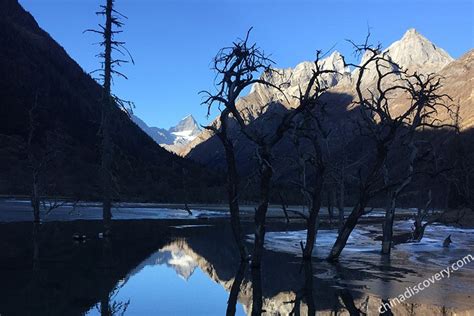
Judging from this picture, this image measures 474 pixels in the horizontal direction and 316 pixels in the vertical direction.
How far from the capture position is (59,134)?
142875 millimetres

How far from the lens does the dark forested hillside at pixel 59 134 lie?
12181 cm

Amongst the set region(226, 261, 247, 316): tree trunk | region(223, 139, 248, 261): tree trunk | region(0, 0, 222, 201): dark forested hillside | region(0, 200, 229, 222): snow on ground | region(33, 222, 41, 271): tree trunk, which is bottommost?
region(226, 261, 247, 316): tree trunk

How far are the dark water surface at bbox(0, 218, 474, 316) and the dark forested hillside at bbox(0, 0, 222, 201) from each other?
8376 cm

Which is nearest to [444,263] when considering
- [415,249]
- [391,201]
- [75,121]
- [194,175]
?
[391,201]

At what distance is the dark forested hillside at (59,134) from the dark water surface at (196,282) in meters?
83.8

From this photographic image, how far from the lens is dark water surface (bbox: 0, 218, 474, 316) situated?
540 inches

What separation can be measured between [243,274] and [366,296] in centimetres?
547

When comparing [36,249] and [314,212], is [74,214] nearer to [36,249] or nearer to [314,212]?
[36,249]

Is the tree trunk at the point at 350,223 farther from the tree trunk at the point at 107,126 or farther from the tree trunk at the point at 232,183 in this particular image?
the tree trunk at the point at 107,126

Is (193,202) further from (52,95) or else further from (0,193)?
(52,95)

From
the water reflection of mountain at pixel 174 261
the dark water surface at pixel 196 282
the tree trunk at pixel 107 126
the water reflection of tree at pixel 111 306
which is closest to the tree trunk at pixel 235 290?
the dark water surface at pixel 196 282

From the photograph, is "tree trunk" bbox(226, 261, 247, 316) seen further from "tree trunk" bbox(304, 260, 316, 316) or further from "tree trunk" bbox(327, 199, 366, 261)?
"tree trunk" bbox(327, 199, 366, 261)

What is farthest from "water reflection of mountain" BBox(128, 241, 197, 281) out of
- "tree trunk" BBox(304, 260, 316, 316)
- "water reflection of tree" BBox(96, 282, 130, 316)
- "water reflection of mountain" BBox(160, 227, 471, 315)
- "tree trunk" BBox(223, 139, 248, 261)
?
"tree trunk" BBox(304, 260, 316, 316)

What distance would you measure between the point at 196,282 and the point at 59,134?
133249mm
